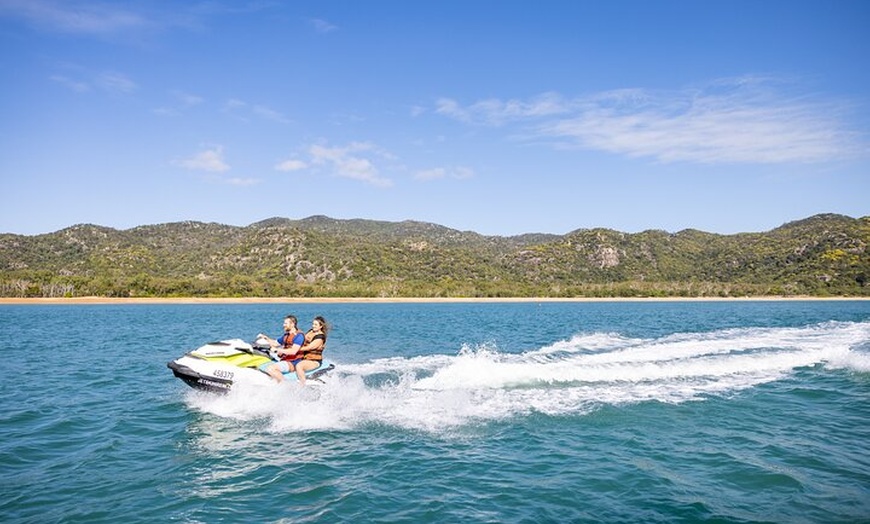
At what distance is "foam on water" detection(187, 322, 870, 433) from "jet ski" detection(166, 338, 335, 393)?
13.0 inches

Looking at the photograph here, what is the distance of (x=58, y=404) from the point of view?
15.0 metres

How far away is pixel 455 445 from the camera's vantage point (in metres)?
11.2

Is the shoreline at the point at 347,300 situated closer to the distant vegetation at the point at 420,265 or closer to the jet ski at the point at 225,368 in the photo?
the distant vegetation at the point at 420,265

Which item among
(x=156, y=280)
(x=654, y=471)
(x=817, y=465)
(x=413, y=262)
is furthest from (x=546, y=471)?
(x=413, y=262)

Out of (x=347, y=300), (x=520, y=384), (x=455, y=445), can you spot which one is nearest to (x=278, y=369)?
(x=455, y=445)

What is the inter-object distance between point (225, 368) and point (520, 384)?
790cm

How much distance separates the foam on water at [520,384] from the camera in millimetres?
13344

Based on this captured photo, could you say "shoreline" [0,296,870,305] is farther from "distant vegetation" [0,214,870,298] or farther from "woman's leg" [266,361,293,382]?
"woman's leg" [266,361,293,382]

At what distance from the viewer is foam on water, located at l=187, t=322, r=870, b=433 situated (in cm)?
1334

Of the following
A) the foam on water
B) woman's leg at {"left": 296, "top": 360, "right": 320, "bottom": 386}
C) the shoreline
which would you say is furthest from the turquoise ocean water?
the shoreline

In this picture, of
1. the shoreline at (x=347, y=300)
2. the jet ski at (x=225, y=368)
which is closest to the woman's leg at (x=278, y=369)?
the jet ski at (x=225, y=368)

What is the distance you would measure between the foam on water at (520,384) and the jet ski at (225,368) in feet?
1.08

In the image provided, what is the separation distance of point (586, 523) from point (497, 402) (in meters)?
6.96

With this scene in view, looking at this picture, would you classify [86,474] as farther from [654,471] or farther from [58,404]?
[654,471]
